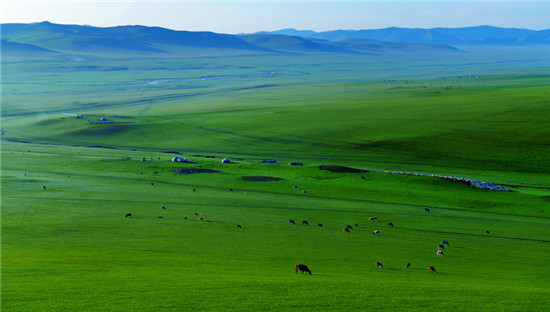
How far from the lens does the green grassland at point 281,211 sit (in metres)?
23.6

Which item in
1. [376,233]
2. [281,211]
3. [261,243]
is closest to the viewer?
[261,243]

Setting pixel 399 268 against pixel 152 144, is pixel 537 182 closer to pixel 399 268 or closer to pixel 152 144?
pixel 399 268

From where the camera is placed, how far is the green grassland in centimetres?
2358

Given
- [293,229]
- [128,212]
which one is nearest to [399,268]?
[293,229]

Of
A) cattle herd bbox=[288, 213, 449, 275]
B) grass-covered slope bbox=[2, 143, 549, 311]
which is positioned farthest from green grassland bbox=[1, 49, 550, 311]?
cattle herd bbox=[288, 213, 449, 275]

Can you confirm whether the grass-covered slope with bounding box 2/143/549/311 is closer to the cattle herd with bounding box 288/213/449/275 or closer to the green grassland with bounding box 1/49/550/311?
the green grassland with bounding box 1/49/550/311

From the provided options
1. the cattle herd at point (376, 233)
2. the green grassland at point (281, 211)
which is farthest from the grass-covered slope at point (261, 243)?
the cattle herd at point (376, 233)

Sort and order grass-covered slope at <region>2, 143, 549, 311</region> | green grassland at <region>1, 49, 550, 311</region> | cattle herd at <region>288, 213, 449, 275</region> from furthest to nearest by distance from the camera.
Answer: cattle herd at <region>288, 213, 449, 275</region> < green grassland at <region>1, 49, 550, 311</region> < grass-covered slope at <region>2, 143, 549, 311</region>

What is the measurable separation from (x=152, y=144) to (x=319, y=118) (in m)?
34.5

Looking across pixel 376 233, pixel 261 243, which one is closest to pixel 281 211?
pixel 376 233

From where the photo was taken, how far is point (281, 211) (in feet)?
153

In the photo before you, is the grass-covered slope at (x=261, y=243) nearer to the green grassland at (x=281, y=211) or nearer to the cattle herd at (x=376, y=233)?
the green grassland at (x=281, y=211)

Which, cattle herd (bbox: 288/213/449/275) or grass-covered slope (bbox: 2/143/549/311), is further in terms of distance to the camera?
cattle herd (bbox: 288/213/449/275)

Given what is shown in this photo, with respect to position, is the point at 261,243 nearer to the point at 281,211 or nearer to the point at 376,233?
the point at 376,233
